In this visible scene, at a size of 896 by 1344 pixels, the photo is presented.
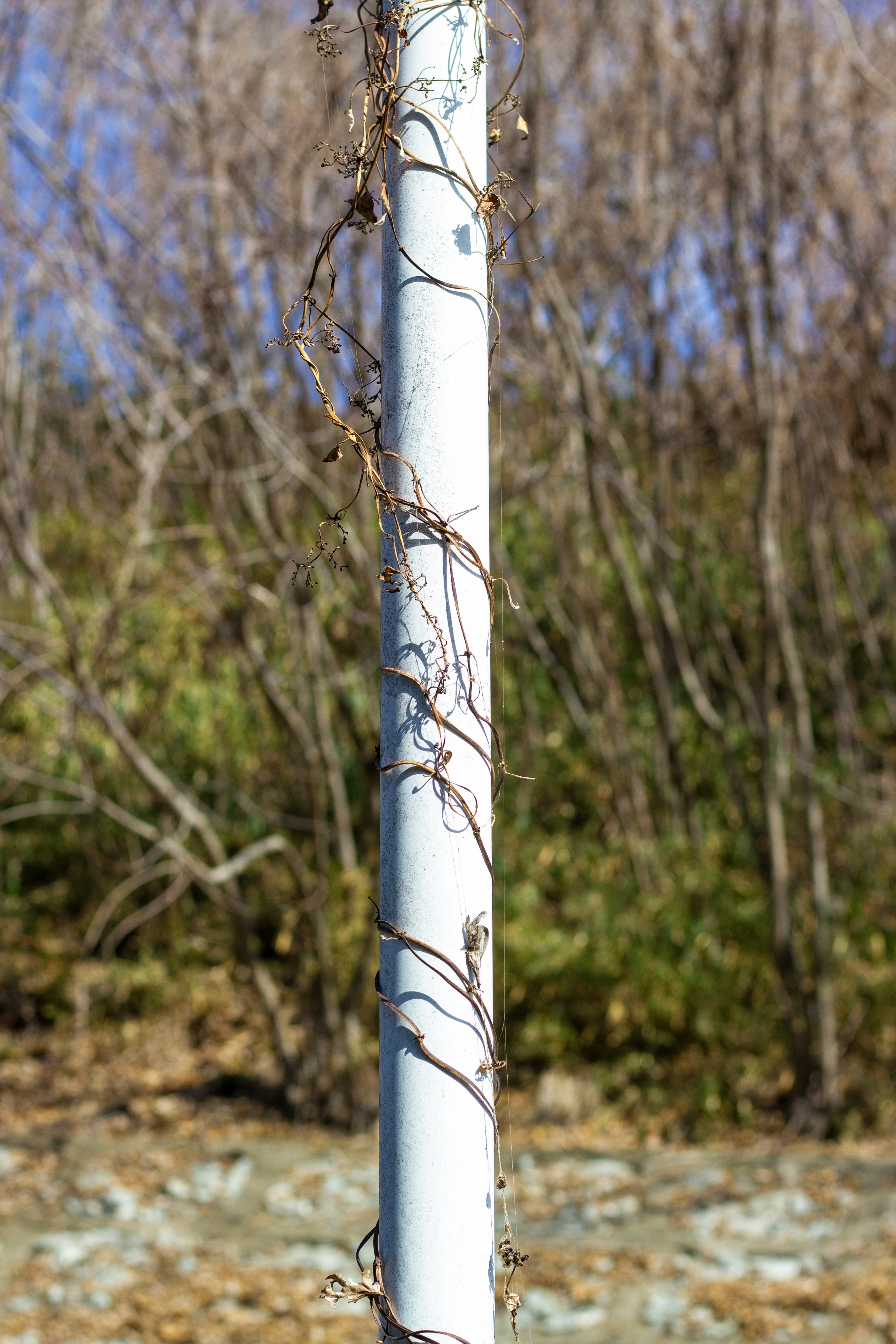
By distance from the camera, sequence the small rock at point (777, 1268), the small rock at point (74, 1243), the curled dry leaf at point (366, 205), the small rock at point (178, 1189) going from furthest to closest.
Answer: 1. the small rock at point (178, 1189)
2. the small rock at point (74, 1243)
3. the small rock at point (777, 1268)
4. the curled dry leaf at point (366, 205)

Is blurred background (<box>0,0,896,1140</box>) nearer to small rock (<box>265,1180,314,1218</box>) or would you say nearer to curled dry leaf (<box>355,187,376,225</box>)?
small rock (<box>265,1180,314,1218</box>)

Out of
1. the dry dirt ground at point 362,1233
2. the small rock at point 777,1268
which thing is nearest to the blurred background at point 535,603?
the dry dirt ground at point 362,1233

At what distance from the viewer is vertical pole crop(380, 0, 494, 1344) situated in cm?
103

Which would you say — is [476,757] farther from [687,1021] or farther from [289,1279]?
[687,1021]

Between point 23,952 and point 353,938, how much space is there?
1.69m

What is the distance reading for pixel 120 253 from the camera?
4.49m

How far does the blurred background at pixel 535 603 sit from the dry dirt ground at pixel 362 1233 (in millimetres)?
271

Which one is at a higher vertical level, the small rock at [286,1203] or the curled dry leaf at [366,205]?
the curled dry leaf at [366,205]

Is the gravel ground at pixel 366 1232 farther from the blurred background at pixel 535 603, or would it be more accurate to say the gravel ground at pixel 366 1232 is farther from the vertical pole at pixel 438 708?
the vertical pole at pixel 438 708

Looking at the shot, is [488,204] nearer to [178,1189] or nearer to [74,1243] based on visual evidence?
[74,1243]

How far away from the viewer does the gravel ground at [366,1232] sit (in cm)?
307

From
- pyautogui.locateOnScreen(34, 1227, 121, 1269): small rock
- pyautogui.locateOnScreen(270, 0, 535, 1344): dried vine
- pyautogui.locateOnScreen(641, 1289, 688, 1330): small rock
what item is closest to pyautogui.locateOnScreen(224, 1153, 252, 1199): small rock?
pyautogui.locateOnScreen(34, 1227, 121, 1269): small rock

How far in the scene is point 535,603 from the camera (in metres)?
6.32

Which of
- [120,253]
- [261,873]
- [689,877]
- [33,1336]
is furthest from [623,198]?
[33,1336]
